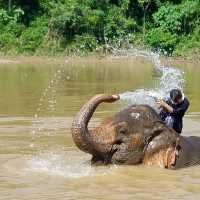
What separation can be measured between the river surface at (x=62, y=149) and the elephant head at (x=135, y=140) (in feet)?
0.42

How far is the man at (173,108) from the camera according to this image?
8.77m

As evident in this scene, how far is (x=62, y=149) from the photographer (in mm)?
9867

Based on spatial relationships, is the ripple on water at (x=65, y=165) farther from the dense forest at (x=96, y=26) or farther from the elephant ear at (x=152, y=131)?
the dense forest at (x=96, y=26)

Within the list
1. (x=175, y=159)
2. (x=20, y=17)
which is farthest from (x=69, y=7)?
(x=175, y=159)

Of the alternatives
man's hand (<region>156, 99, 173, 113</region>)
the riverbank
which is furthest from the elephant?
the riverbank

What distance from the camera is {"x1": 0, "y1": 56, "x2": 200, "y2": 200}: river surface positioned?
23.6 feet

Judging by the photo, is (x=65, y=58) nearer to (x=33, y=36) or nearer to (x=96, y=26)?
(x=33, y=36)

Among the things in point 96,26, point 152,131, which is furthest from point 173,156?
point 96,26

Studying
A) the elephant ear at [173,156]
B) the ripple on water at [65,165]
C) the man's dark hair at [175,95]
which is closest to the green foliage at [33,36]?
the ripple on water at [65,165]

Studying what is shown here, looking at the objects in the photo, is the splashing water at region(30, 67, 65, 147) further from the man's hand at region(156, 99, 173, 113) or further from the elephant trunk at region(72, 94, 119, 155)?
the elephant trunk at region(72, 94, 119, 155)

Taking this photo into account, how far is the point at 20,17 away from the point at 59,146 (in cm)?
2725

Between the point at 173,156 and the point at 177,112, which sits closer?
the point at 173,156

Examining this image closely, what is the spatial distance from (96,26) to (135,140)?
2811 centimetres

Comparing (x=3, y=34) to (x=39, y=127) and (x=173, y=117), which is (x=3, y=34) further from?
(x=173, y=117)
